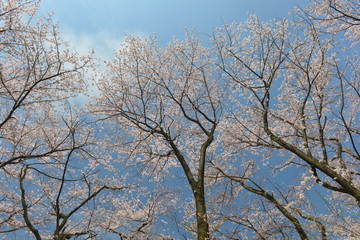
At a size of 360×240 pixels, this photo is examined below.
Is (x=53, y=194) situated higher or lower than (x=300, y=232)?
higher

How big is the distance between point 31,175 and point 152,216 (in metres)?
7.11

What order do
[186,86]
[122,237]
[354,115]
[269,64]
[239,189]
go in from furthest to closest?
[239,189]
[354,115]
[186,86]
[122,237]
[269,64]

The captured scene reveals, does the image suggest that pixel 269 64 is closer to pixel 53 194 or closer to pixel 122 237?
pixel 122 237

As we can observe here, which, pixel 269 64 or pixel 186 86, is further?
pixel 186 86

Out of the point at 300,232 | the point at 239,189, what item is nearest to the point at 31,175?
the point at 239,189

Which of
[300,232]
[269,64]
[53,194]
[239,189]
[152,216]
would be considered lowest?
[300,232]

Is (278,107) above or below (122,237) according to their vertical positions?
above

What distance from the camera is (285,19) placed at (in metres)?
8.95

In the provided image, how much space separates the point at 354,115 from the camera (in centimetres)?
1130

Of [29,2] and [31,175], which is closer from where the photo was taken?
[29,2]

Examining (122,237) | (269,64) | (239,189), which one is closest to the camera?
(269,64)

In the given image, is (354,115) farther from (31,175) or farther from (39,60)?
(31,175)

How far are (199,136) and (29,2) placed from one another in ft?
26.4

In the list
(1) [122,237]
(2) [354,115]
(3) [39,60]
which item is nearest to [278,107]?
(2) [354,115]
